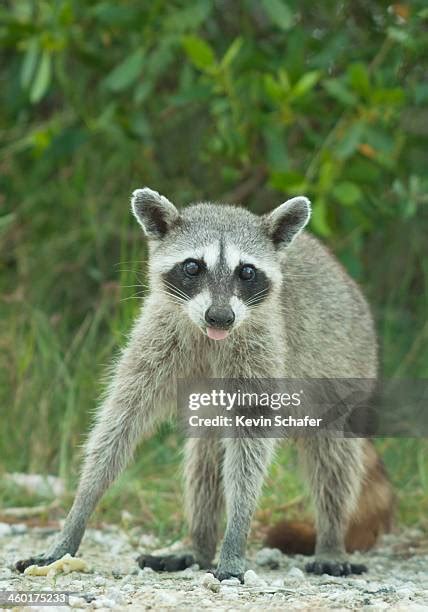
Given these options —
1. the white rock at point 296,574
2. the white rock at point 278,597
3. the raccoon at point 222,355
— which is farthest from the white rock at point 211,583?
the white rock at point 296,574

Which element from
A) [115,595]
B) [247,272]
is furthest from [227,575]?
[247,272]

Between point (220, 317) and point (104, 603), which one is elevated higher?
point (220, 317)

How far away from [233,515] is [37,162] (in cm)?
428

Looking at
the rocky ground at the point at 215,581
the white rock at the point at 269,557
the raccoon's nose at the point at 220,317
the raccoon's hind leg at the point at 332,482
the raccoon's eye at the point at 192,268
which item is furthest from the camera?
the raccoon's hind leg at the point at 332,482

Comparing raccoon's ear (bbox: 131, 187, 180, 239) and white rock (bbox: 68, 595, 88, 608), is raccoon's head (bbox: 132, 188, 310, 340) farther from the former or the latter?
white rock (bbox: 68, 595, 88, 608)

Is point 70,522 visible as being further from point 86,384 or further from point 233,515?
point 86,384

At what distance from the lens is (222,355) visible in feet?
15.2

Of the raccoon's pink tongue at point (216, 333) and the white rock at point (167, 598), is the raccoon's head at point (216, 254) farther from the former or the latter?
the white rock at point (167, 598)

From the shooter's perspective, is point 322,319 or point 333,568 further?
point 322,319

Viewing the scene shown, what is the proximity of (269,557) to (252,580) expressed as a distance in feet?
2.72

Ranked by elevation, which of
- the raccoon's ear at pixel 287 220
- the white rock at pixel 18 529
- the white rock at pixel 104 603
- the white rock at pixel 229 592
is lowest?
the white rock at pixel 104 603

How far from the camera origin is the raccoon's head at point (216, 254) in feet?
14.0

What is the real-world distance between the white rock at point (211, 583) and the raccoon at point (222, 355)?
115 mm
